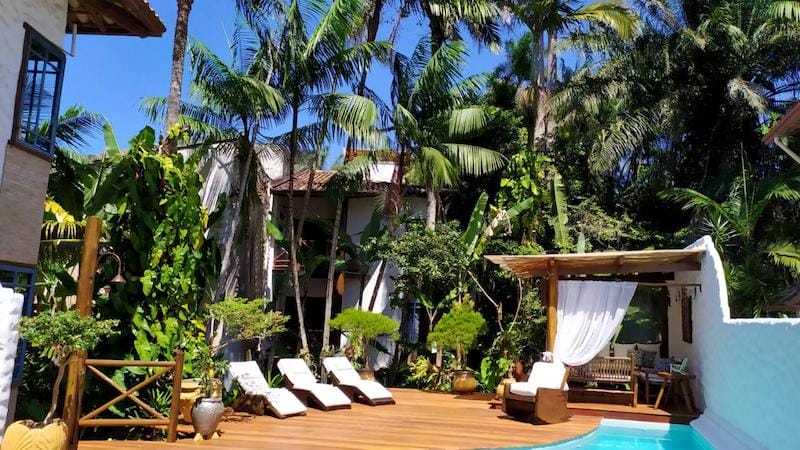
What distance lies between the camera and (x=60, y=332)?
5.87 metres

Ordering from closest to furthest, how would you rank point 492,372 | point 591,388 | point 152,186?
point 152,186 → point 591,388 → point 492,372

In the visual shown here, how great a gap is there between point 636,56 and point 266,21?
11706mm

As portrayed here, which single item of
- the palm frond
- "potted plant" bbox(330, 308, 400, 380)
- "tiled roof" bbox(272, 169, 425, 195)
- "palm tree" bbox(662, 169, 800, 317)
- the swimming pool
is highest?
the palm frond

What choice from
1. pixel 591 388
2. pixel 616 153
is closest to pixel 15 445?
pixel 591 388

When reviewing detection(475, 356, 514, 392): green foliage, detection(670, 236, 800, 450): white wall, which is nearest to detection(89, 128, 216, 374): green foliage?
detection(475, 356, 514, 392): green foliage

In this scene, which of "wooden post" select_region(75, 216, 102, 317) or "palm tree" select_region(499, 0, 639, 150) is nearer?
"wooden post" select_region(75, 216, 102, 317)

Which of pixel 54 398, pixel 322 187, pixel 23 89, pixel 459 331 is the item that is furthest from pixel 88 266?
pixel 322 187

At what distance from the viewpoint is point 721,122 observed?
18188 mm

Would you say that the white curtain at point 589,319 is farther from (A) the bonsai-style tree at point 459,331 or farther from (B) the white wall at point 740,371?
(A) the bonsai-style tree at point 459,331

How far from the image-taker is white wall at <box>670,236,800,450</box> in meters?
6.17

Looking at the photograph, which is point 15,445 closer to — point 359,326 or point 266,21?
point 359,326

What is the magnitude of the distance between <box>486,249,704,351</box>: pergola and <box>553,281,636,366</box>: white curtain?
9.3 inches

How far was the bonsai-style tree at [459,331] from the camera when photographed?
13.4 m

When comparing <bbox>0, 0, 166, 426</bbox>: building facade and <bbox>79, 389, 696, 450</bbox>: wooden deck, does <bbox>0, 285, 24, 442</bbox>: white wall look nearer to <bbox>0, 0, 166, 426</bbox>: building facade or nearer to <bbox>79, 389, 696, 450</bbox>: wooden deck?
<bbox>0, 0, 166, 426</bbox>: building facade
